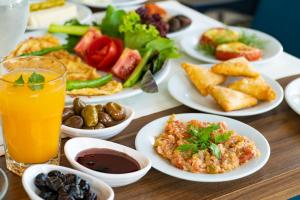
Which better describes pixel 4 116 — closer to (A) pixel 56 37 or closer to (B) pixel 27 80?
(B) pixel 27 80

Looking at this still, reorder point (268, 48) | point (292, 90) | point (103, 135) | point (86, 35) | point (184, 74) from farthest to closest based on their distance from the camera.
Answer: point (268, 48) < point (86, 35) < point (184, 74) < point (292, 90) < point (103, 135)

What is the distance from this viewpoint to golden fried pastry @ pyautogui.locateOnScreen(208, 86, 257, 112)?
1.52 m

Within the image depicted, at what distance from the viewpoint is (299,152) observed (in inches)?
53.3

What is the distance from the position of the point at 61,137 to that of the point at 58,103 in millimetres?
212

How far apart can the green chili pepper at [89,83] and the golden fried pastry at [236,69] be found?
13.4 inches

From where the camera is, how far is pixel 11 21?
1.25 metres

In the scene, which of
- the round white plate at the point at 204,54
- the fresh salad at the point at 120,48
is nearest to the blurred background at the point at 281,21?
the round white plate at the point at 204,54

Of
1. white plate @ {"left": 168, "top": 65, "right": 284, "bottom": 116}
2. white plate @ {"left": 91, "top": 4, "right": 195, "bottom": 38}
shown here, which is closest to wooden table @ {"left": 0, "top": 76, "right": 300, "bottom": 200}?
white plate @ {"left": 168, "top": 65, "right": 284, "bottom": 116}

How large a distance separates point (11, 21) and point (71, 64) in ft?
1.85

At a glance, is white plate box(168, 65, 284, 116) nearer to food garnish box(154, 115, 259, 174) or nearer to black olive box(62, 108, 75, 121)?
food garnish box(154, 115, 259, 174)

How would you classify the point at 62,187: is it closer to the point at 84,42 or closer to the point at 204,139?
the point at 204,139

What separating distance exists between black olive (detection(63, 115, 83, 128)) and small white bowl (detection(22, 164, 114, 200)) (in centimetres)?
22

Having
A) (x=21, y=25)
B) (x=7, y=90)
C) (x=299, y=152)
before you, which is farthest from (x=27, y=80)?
(x=299, y=152)

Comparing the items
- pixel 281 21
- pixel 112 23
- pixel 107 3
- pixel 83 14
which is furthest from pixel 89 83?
pixel 281 21
